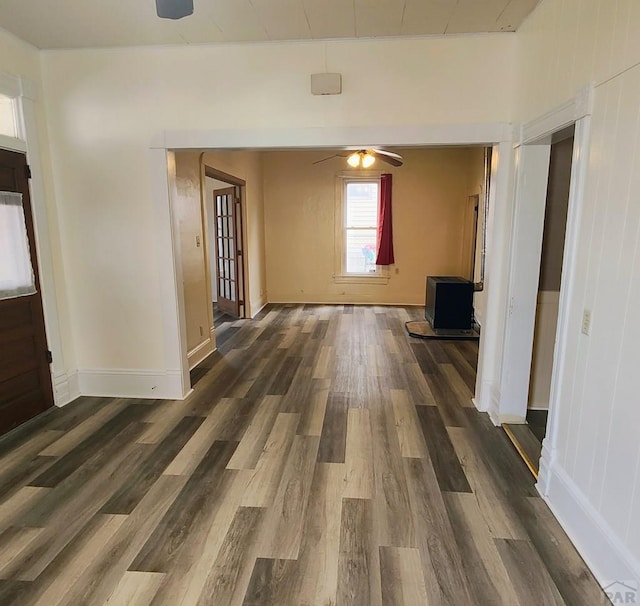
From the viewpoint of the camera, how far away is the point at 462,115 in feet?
10.0

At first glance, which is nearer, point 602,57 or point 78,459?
point 602,57

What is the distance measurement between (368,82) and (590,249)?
2014 millimetres

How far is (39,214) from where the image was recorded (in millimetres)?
3248

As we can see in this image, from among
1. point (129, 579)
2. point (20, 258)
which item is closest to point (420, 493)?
point (129, 579)

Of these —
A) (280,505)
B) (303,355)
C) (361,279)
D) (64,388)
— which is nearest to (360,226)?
(361,279)

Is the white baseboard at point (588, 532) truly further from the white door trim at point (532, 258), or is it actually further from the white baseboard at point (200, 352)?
the white baseboard at point (200, 352)

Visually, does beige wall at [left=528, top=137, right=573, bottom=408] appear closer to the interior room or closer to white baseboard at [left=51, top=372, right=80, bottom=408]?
the interior room

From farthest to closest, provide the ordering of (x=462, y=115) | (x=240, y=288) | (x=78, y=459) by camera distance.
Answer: (x=240, y=288)
(x=462, y=115)
(x=78, y=459)

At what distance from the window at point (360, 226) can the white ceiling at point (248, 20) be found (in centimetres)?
467

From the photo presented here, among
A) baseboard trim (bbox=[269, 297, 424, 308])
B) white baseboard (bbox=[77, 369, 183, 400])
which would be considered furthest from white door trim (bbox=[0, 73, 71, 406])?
baseboard trim (bbox=[269, 297, 424, 308])

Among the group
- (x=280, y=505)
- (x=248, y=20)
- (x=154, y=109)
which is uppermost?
(x=248, y=20)

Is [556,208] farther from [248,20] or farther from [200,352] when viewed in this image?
[200,352]

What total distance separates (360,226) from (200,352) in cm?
423

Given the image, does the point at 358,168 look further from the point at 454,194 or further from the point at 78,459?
the point at 78,459
